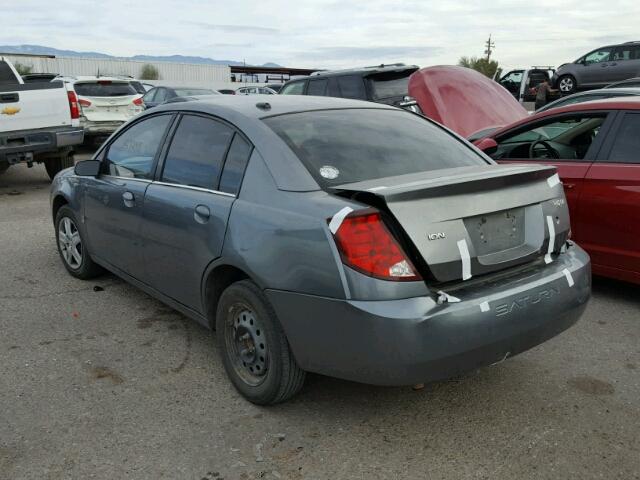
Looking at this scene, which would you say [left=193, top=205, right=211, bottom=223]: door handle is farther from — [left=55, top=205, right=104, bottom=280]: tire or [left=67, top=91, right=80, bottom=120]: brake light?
[left=67, top=91, right=80, bottom=120]: brake light

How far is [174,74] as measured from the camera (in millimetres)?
65812

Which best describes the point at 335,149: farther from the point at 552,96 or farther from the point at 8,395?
the point at 552,96

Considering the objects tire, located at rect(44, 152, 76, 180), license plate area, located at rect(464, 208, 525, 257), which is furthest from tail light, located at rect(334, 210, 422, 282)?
tire, located at rect(44, 152, 76, 180)

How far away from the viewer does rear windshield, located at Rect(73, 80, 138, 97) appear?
542 inches

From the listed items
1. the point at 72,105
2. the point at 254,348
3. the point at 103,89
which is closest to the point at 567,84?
the point at 103,89

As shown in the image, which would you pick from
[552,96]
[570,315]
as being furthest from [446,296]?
[552,96]

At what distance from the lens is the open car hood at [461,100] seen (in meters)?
8.48

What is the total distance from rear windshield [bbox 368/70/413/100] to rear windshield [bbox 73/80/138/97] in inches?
257

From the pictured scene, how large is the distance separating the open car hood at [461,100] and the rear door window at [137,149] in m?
4.88

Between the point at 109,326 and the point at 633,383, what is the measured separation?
3299mm

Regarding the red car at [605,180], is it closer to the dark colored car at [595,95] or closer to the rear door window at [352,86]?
the dark colored car at [595,95]

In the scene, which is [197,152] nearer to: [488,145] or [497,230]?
[497,230]

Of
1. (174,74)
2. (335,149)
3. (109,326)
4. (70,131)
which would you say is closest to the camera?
(335,149)

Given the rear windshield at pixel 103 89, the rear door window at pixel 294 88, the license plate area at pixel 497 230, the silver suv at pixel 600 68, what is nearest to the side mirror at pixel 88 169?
the license plate area at pixel 497 230
